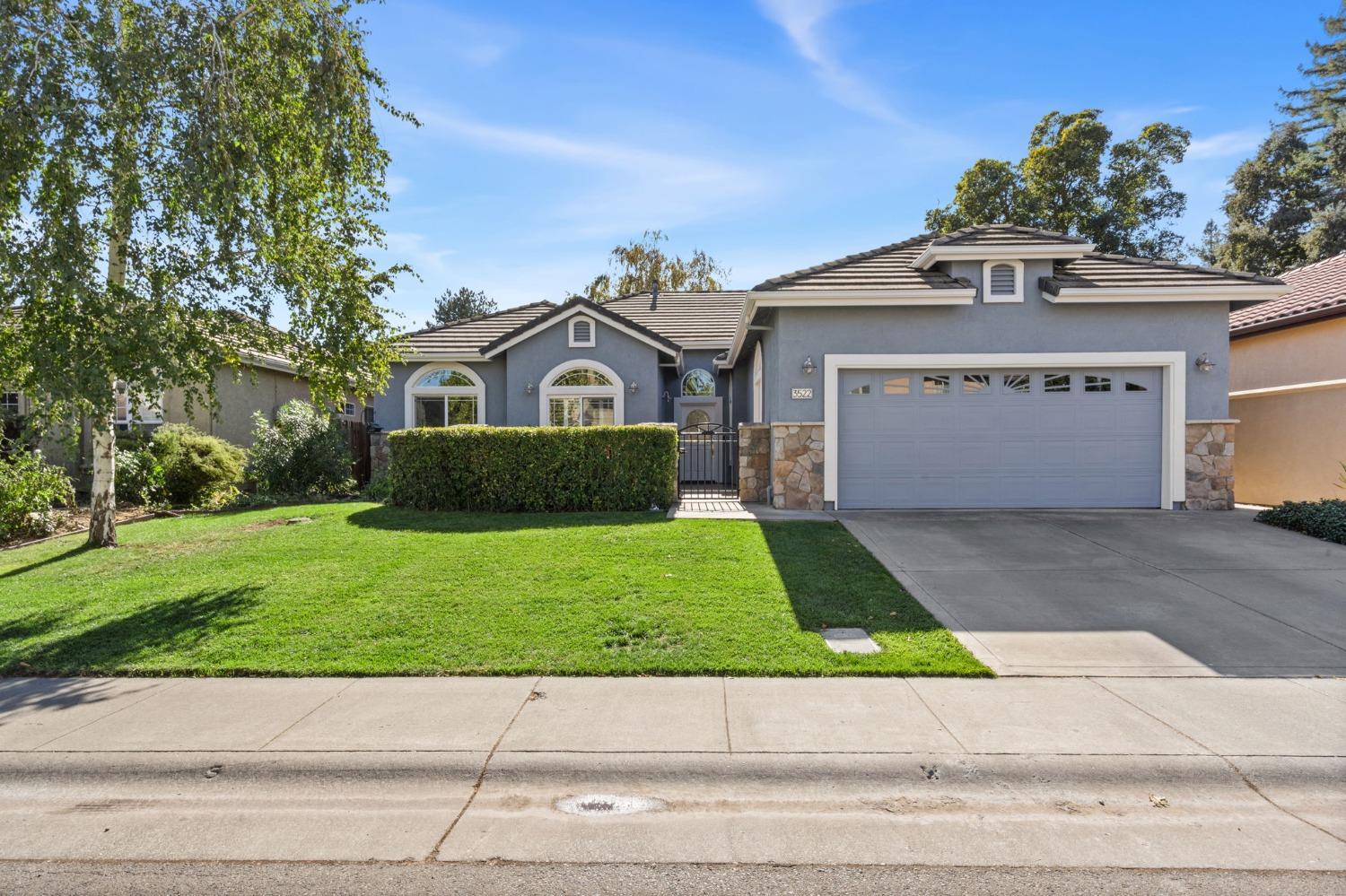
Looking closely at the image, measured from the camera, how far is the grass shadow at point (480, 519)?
10.6 metres

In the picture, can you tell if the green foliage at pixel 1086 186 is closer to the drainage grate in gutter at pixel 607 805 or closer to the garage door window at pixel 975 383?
the garage door window at pixel 975 383

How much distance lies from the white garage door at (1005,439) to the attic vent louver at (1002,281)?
1356mm

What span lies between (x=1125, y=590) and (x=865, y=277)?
6651mm

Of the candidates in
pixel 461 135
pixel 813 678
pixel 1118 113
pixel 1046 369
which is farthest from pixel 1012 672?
pixel 1118 113

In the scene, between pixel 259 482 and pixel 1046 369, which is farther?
pixel 259 482

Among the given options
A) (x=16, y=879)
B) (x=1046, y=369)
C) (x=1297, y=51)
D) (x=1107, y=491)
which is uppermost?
(x=1297, y=51)

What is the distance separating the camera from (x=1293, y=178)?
2925 centimetres

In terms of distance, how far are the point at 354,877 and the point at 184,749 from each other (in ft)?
6.20

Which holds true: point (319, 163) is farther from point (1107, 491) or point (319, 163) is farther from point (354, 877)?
point (1107, 491)

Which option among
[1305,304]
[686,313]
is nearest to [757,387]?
[686,313]

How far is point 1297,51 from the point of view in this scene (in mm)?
30953

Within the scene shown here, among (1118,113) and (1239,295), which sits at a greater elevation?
(1118,113)

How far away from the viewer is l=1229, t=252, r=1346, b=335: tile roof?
41.2ft

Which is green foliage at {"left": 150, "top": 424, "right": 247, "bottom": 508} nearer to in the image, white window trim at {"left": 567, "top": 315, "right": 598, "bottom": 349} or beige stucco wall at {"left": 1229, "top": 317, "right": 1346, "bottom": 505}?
white window trim at {"left": 567, "top": 315, "right": 598, "bottom": 349}
